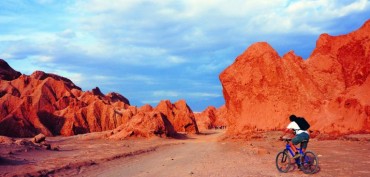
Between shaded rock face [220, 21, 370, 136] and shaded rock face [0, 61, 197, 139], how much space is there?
11.1 metres

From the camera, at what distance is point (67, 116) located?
194 ft

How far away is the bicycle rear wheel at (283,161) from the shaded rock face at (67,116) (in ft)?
86.1

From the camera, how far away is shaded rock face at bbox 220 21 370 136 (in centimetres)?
2708

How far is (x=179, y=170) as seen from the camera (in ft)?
46.1

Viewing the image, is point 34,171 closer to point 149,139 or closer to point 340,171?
point 340,171

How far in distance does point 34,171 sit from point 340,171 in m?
11.4

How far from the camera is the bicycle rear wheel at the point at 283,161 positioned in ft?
40.7

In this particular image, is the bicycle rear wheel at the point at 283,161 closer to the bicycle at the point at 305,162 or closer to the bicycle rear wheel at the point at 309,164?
the bicycle at the point at 305,162

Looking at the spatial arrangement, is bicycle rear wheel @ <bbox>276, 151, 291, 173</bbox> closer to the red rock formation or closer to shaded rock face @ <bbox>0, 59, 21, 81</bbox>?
the red rock formation

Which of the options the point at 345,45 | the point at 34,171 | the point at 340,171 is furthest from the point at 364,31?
the point at 34,171

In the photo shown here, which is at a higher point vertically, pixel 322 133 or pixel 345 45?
pixel 345 45

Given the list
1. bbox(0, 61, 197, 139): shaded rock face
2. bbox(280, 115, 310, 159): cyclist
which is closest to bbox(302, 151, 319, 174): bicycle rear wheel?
bbox(280, 115, 310, 159): cyclist

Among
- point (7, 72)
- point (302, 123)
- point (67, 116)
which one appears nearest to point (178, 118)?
point (67, 116)

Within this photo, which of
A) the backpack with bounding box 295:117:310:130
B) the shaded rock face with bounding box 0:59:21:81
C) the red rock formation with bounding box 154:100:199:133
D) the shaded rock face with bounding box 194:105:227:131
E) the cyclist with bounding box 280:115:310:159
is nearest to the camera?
the cyclist with bounding box 280:115:310:159
